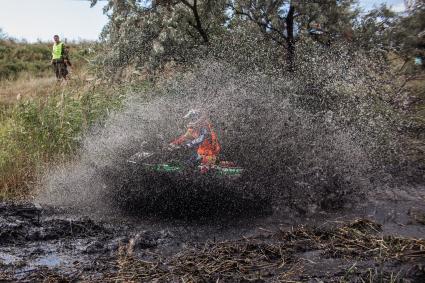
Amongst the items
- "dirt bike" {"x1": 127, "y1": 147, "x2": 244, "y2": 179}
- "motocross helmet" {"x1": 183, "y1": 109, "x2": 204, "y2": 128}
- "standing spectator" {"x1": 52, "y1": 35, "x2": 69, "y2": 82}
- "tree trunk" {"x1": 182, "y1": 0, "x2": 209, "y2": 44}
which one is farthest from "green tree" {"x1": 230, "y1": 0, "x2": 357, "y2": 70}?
"standing spectator" {"x1": 52, "y1": 35, "x2": 69, "y2": 82}

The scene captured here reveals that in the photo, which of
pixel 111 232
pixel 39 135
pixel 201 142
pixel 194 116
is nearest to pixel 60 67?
pixel 39 135

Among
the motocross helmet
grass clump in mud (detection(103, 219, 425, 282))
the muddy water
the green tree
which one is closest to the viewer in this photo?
grass clump in mud (detection(103, 219, 425, 282))

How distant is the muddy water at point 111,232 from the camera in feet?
18.3

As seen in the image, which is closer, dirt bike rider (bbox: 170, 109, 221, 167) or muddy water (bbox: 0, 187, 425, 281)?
muddy water (bbox: 0, 187, 425, 281)

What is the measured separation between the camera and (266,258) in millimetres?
5480

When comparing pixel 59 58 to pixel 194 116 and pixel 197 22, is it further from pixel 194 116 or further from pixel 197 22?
pixel 194 116

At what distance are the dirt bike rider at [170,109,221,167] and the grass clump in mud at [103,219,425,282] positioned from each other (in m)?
2.59

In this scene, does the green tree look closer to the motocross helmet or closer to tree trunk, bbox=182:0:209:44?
tree trunk, bbox=182:0:209:44

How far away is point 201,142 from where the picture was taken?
8.98 meters

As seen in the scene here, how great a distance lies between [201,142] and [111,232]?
2.72m

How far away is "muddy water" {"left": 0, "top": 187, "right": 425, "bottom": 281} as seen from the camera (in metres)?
5.57

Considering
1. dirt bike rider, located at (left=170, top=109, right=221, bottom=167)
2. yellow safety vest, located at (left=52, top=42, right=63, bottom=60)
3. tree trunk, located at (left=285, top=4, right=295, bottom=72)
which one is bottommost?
dirt bike rider, located at (left=170, top=109, right=221, bottom=167)

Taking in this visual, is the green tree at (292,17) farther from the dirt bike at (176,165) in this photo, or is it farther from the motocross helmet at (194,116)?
the dirt bike at (176,165)

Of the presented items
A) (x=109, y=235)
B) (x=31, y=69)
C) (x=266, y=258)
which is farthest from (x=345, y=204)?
(x=31, y=69)
